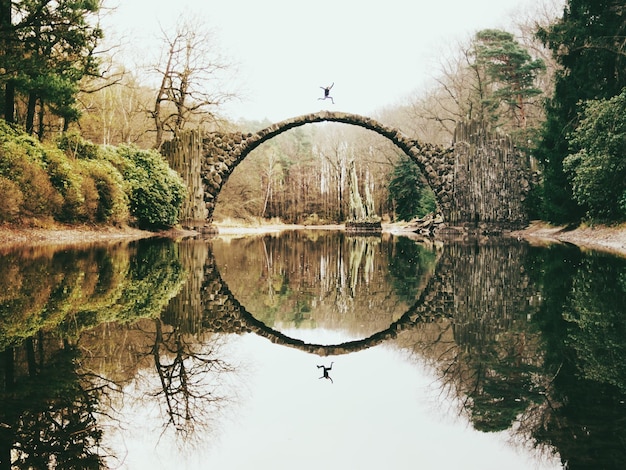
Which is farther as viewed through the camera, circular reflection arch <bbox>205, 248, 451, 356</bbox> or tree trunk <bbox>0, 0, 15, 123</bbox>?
tree trunk <bbox>0, 0, 15, 123</bbox>

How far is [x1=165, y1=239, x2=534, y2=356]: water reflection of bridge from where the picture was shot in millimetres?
4422

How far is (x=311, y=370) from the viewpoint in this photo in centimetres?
347

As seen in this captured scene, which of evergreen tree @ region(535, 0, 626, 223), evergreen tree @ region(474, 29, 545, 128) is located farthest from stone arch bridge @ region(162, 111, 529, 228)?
evergreen tree @ region(474, 29, 545, 128)

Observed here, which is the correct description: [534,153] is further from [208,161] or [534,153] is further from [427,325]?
[427,325]

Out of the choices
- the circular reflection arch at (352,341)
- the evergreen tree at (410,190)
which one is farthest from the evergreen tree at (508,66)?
the circular reflection arch at (352,341)

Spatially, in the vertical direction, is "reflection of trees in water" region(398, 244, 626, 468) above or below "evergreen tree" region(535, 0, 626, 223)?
below

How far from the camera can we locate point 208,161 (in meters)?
23.0

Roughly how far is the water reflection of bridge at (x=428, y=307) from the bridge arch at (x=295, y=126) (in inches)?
566

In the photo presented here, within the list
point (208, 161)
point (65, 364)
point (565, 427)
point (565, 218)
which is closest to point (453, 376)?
point (565, 427)

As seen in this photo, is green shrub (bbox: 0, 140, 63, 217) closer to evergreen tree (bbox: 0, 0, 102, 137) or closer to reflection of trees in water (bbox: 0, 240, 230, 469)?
evergreen tree (bbox: 0, 0, 102, 137)

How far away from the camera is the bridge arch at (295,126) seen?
23047mm

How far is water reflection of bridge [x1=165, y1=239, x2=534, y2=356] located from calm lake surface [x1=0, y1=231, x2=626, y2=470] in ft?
0.09

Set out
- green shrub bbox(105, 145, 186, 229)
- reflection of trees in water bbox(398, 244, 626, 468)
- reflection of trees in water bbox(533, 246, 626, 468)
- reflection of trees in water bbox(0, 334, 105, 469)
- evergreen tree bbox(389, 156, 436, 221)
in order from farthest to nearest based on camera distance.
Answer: evergreen tree bbox(389, 156, 436, 221) → green shrub bbox(105, 145, 186, 229) → reflection of trees in water bbox(398, 244, 626, 468) → reflection of trees in water bbox(533, 246, 626, 468) → reflection of trees in water bbox(0, 334, 105, 469)

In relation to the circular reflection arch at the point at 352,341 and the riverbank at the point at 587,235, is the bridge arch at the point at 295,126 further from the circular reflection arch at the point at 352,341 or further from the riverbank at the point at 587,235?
the circular reflection arch at the point at 352,341
